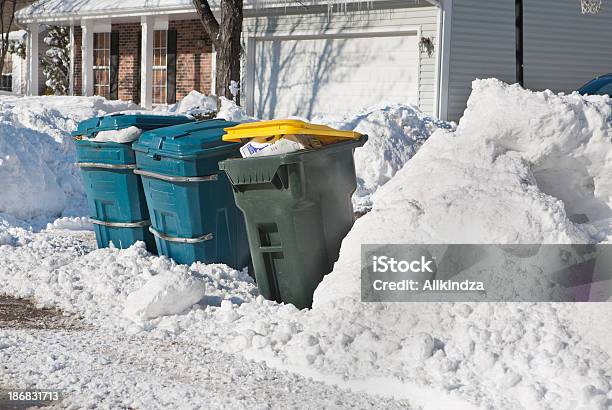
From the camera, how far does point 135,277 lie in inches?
308

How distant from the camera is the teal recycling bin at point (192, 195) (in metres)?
7.78

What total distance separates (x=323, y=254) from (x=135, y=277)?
1766mm

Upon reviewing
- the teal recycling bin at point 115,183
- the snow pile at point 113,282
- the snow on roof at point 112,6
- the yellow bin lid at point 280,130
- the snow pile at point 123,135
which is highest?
the snow on roof at point 112,6

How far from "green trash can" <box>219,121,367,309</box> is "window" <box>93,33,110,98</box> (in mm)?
19604

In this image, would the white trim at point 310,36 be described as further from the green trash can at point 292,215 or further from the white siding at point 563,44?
the green trash can at point 292,215

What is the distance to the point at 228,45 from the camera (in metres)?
18.8

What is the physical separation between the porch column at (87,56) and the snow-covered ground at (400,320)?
1686 cm

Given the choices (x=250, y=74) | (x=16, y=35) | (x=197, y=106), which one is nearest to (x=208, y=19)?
(x=197, y=106)

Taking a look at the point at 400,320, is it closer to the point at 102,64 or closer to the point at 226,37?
the point at 226,37

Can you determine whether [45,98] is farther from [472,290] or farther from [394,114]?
[472,290]

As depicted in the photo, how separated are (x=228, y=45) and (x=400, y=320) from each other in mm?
13712

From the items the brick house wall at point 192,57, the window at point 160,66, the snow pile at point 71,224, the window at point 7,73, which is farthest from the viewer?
the window at point 7,73

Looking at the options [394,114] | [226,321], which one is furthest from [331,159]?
[394,114]

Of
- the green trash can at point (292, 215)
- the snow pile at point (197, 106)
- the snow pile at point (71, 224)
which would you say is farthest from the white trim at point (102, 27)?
the green trash can at point (292, 215)
